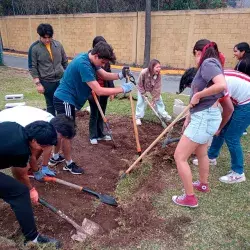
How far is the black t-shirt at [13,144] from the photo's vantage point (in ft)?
6.71

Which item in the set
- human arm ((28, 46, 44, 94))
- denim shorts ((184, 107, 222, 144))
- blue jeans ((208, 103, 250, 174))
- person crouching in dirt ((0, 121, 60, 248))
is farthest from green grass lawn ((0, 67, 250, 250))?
human arm ((28, 46, 44, 94))

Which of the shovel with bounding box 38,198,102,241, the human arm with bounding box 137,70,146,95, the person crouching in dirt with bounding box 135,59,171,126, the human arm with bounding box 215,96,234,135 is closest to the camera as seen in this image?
the shovel with bounding box 38,198,102,241

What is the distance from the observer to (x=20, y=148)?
→ 2068 mm

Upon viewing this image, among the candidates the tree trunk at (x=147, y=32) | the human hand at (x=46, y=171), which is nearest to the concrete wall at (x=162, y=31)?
the tree trunk at (x=147, y=32)

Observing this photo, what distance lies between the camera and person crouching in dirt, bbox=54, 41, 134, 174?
328 centimetres

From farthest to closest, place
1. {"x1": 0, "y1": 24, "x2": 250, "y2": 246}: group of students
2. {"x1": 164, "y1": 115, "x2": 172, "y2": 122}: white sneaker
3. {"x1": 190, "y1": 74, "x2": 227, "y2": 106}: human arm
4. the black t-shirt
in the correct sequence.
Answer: {"x1": 164, "y1": 115, "x2": 172, "y2": 122}: white sneaker, {"x1": 190, "y1": 74, "x2": 227, "y2": 106}: human arm, {"x1": 0, "y1": 24, "x2": 250, "y2": 246}: group of students, the black t-shirt

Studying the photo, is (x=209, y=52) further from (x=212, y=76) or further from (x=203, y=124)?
(x=203, y=124)

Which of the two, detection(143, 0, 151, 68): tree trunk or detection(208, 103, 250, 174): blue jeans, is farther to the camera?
detection(143, 0, 151, 68): tree trunk

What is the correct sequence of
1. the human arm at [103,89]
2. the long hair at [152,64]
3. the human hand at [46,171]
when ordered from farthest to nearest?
the long hair at [152,64]
the human hand at [46,171]
the human arm at [103,89]

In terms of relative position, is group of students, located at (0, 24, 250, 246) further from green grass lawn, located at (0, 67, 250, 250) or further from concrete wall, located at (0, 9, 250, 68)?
concrete wall, located at (0, 9, 250, 68)

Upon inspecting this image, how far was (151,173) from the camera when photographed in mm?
3746

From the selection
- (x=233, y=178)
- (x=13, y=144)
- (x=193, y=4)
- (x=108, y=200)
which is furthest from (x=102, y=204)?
(x=193, y=4)

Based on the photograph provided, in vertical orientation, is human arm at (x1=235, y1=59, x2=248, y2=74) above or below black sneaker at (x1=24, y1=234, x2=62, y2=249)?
above

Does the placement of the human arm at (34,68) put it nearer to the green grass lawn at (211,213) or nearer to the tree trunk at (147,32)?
the green grass lawn at (211,213)
